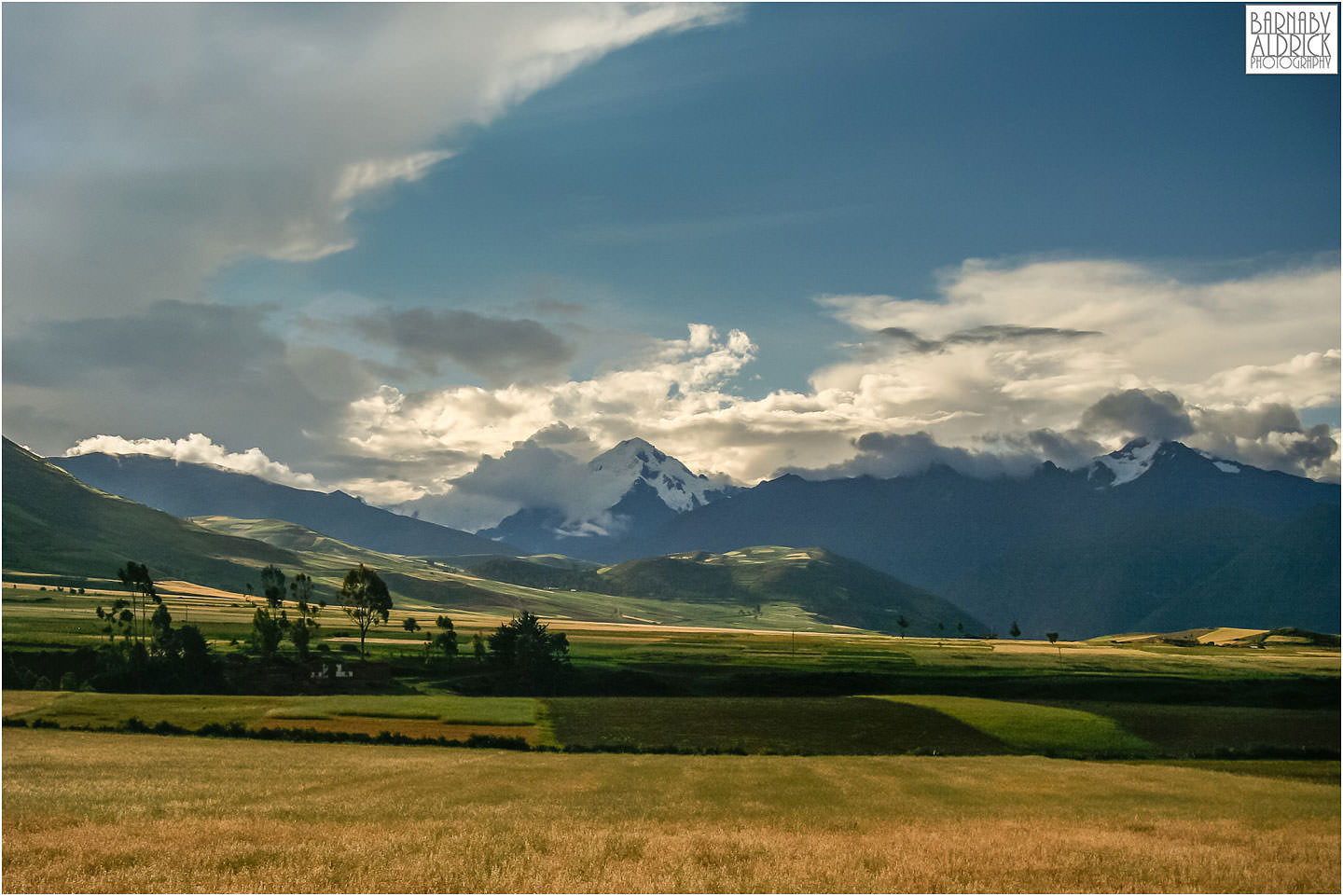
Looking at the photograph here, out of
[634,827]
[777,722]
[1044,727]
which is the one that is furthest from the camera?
[777,722]

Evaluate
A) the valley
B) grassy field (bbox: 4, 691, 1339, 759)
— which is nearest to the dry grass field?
the valley

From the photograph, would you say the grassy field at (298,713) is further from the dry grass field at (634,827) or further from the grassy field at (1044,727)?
the grassy field at (1044,727)

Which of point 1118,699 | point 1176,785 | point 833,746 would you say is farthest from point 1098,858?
point 1118,699

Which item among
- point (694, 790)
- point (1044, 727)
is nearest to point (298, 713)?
point (694, 790)

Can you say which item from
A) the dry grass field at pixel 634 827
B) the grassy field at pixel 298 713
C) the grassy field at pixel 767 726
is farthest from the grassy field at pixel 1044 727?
the grassy field at pixel 298 713

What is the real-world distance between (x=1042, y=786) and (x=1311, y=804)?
15.2 meters

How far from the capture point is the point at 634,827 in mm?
38656

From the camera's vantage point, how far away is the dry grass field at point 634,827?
2753cm

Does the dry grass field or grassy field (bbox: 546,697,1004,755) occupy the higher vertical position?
the dry grass field

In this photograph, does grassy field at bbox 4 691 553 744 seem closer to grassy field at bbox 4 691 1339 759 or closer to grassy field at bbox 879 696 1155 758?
grassy field at bbox 4 691 1339 759

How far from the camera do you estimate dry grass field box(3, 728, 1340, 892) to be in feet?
90.3

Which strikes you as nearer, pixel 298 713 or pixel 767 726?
pixel 767 726

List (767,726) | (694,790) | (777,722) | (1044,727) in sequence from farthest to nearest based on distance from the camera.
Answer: (777,722), (1044,727), (767,726), (694,790)

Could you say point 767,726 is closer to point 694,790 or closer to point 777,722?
point 777,722
